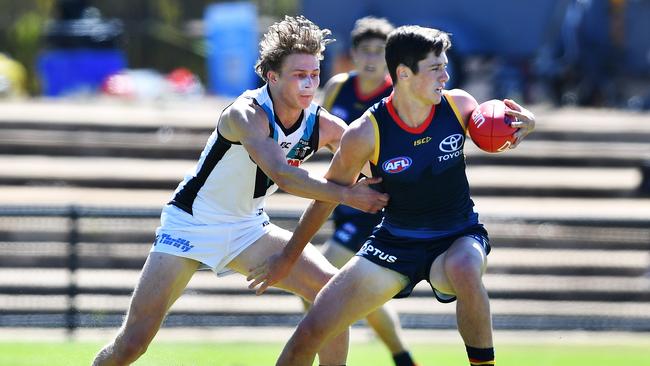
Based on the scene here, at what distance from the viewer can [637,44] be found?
1817cm

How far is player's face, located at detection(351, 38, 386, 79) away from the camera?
826 cm

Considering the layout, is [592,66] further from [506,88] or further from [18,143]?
[18,143]

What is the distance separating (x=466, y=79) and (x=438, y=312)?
7072 millimetres

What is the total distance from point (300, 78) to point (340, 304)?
1.14 m

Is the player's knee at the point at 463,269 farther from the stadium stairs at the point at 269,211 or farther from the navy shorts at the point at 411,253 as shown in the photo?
the stadium stairs at the point at 269,211

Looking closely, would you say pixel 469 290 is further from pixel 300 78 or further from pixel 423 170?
pixel 300 78

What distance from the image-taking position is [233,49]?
56.9ft

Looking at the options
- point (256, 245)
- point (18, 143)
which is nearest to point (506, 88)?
point (18, 143)

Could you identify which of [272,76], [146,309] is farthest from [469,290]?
[146,309]

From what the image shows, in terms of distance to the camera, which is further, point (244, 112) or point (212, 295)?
point (212, 295)

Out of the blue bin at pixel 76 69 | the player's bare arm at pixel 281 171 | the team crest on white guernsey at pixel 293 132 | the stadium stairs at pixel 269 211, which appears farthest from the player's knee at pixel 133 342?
the blue bin at pixel 76 69

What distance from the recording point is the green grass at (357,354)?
8836 mm

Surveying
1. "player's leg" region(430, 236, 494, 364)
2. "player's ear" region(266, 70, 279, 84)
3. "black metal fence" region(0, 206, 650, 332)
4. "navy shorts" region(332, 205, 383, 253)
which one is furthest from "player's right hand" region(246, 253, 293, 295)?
"black metal fence" region(0, 206, 650, 332)

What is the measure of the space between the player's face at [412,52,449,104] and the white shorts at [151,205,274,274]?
115cm
